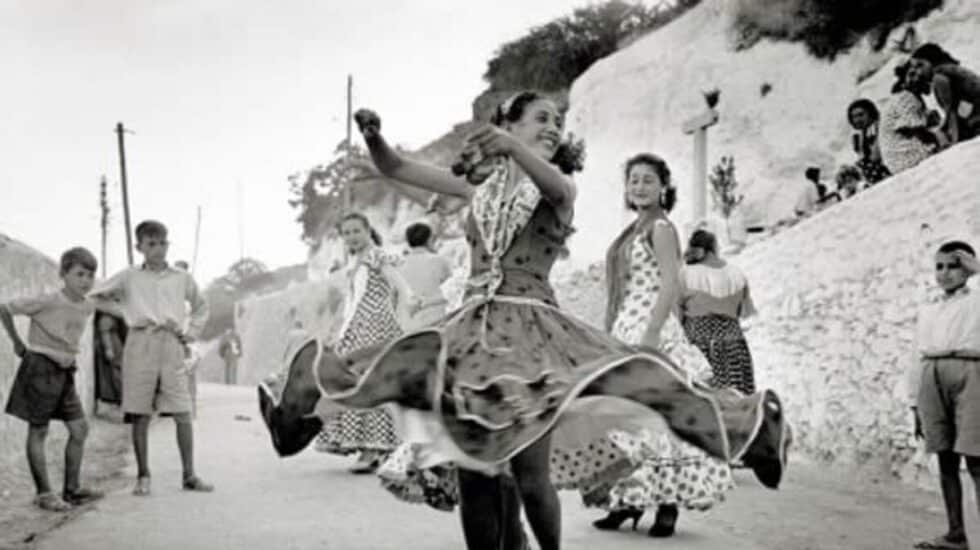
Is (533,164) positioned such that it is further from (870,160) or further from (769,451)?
(870,160)

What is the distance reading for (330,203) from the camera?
51062 millimetres

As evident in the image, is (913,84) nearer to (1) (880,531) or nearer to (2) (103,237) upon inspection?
(1) (880,531)

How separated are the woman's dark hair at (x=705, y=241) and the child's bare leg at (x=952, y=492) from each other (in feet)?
9.38

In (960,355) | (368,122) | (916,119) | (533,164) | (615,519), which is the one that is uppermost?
(916,119)

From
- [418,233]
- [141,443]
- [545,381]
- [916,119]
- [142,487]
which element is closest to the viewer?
[545,381]

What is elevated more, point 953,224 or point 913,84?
point 913,84

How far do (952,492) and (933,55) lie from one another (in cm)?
607

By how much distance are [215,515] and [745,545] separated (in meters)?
2.72

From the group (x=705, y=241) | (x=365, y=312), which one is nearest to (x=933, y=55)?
(x=705, y=241)

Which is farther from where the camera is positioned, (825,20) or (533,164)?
(825,20)

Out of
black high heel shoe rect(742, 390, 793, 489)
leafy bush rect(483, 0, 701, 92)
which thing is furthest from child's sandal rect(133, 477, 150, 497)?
leafy bush rect(483, 0, 701, 92)

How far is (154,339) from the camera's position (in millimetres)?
7266

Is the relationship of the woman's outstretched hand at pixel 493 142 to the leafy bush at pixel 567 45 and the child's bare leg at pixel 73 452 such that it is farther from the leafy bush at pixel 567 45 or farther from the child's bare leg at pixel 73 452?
the leafy bush at pixel 567 45

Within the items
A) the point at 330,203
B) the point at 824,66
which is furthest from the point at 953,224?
the point at 330,203
